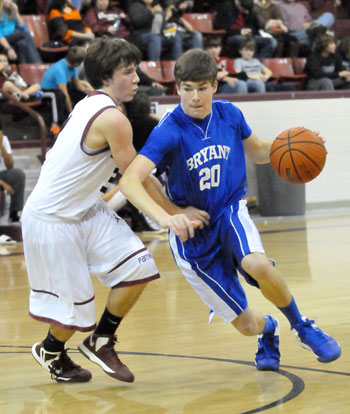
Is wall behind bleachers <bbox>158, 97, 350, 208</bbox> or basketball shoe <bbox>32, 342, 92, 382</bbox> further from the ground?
basketball shoe <bbox>32, 342, 92, 382</bbox>

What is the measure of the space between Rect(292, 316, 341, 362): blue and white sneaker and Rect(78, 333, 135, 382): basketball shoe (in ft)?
2.62

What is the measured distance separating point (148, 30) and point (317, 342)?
10.7m

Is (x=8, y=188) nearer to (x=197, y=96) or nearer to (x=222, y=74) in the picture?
(x=222, y=74)

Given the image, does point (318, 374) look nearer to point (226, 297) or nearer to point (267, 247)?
point (226, 297)

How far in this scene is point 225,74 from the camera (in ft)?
44.7

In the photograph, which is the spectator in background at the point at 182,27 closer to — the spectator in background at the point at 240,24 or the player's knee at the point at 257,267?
the spectator in background at the point at 240,24

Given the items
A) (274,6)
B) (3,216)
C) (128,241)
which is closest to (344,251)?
(3,216)

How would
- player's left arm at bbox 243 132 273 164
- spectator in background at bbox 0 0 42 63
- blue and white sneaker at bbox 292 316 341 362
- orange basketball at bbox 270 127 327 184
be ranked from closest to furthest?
blue and white sneaker at bbox 292 316 341 362
orange basketball at bbox 270 127 327 184
player's left arm at bbox 243 132 273 164
spectator in background at bbox 0 0 42 63

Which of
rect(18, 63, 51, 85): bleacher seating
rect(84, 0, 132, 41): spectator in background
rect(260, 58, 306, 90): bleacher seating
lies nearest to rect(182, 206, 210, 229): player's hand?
rect(18, 63, 51, 85): bleacher seating

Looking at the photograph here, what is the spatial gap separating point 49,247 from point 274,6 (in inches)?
500

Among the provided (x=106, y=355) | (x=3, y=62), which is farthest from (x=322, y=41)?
(x=106, y=355)

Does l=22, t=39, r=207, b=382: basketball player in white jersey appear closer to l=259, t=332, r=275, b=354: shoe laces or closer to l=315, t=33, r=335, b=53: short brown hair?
l=259, t=332, r=275, b=354: shoe laces

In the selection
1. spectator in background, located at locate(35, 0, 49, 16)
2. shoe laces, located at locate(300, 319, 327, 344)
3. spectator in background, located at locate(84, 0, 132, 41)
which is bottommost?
spectator in background, located at locate(84, 0, 132, 41)

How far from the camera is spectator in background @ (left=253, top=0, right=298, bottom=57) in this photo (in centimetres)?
1579
